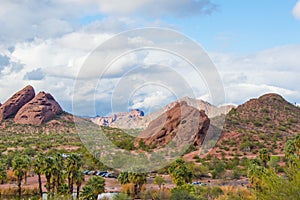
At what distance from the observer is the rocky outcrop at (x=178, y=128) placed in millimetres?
103438

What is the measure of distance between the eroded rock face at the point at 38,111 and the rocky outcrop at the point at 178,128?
4873 cm

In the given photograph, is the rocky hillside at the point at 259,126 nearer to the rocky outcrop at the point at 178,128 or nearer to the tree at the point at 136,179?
the rocky outcrop at the point at 178,128

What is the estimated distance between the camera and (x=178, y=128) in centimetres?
10512

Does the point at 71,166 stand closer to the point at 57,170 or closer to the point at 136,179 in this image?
the point at 57,170

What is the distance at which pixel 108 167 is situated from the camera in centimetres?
9250

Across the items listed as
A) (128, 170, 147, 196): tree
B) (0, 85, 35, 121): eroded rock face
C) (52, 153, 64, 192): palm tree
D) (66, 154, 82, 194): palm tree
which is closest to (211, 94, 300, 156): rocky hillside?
(128, 170, 147, 196): tree

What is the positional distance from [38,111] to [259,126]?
70.1 m

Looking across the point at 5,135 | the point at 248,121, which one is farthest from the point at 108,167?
the point at 5,135

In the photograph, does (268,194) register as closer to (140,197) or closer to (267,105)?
(140,197)

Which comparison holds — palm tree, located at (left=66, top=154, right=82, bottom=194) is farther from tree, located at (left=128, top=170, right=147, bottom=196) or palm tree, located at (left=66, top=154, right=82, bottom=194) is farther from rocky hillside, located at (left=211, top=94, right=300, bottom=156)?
rocky hillside, located at (left=211, top=94, right=300, bottom=156)

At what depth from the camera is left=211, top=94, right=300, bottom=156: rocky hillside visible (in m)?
103

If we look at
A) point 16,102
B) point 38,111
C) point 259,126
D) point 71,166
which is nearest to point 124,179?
point 71,166

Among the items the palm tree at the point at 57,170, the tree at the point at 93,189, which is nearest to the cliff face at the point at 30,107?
the palm tree at the point at 57,170

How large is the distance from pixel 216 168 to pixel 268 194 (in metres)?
61.4
